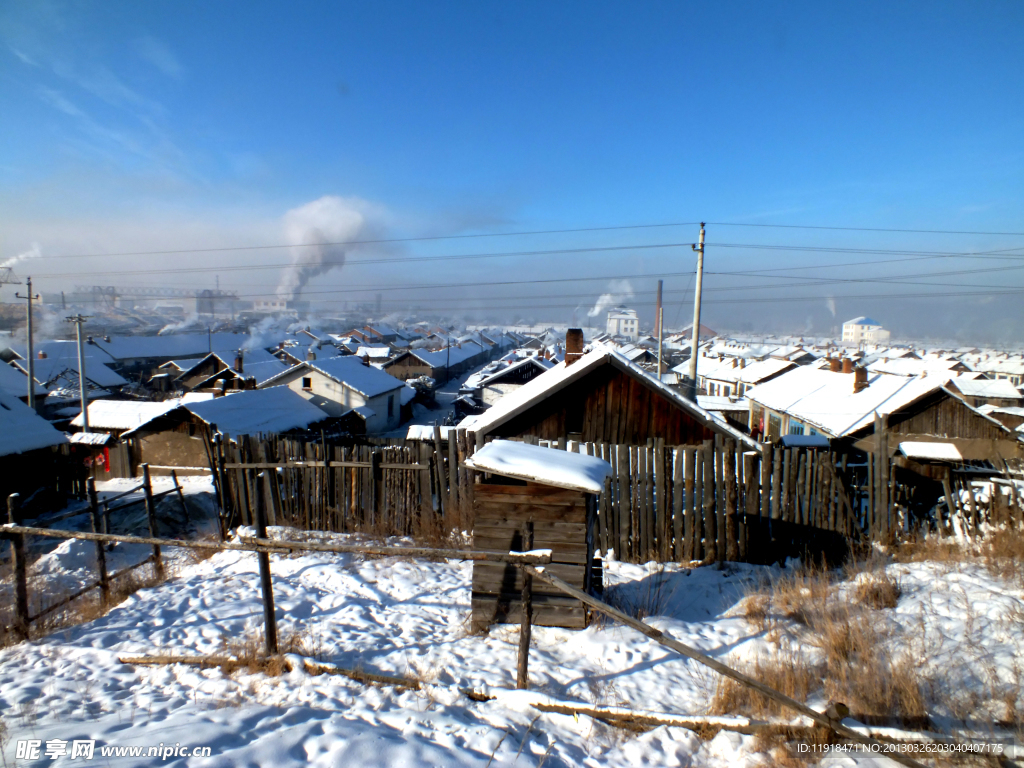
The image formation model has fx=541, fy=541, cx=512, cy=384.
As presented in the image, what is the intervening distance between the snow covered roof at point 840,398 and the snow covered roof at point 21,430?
27799 mm

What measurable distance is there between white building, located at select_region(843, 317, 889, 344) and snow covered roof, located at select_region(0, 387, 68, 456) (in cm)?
20093

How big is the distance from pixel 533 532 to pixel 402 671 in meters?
1.64

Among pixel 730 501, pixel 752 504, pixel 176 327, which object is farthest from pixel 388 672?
pixel 176 327

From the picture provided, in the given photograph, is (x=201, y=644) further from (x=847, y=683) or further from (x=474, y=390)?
(x=474, y=390)

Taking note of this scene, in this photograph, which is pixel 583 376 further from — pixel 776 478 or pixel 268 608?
pixel 268 608

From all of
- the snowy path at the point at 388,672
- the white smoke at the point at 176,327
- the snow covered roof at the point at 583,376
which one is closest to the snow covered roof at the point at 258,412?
the snow covered roof at the point at 583,376

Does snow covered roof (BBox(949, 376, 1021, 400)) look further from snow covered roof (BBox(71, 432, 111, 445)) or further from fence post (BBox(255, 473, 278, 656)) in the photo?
snow covered roof (BBox(71, 432, 111, 445))

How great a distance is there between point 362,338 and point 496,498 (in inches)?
3789

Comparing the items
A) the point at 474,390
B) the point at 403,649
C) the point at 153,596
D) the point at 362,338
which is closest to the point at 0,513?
the point at 153,596

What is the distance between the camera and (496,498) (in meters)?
5.40

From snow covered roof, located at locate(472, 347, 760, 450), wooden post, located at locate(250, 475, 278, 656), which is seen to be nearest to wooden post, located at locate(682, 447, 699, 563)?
snow covered roof, located at locate(472, 347, 760, 450)

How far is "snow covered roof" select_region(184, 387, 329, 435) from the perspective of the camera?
22.5 meters

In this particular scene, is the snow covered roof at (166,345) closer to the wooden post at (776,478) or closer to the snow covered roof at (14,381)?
the snow covered roof at (14,381)

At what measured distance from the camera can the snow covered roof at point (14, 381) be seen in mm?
36500
